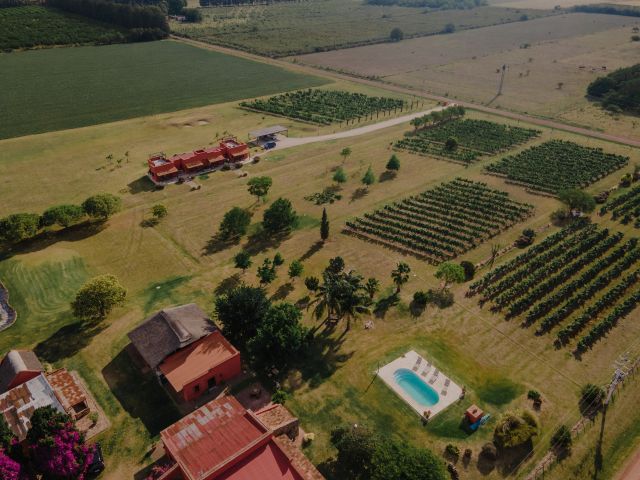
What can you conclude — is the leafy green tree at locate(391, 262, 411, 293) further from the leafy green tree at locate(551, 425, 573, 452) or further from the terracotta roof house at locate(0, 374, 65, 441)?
the terracotta roof house at locate(0, 374, 65, 441)

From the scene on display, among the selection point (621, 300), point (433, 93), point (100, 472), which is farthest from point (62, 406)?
point (433, 93)

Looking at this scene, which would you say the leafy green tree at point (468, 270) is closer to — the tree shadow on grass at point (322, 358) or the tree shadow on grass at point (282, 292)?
the tree shadow on grass at point (322, 358)

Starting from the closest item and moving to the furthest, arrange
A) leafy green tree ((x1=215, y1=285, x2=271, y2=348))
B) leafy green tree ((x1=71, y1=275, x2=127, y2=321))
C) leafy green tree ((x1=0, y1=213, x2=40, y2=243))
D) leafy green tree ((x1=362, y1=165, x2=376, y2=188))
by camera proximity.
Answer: leafy green tree ((x1=215, y1=285, x2=271, y2=348)) → leafy green tree ((x1=71, y1=275, x2=127, y2=321)) → leafy green tree ((x1=0, y1=213, x2=40, y2=243)) → leafy green tree ((x1=362, y1=165, x2=376, y2=188))

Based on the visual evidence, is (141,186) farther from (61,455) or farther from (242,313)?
(61,455)

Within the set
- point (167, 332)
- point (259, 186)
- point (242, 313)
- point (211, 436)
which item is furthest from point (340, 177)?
point (211, 436)

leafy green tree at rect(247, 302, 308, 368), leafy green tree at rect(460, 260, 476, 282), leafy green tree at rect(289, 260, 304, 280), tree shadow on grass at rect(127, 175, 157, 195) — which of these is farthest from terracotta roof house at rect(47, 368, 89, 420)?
leafy green tree at rect(460, 260, 476, 282)

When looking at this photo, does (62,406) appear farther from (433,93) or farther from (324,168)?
(433,93)
